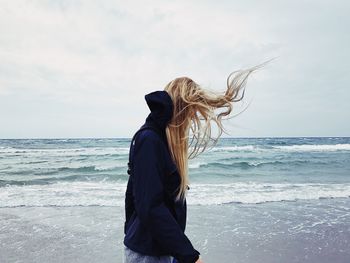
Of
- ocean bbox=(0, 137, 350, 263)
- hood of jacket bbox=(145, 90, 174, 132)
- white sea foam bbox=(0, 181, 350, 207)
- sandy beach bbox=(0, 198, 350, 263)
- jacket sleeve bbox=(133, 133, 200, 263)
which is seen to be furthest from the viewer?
white sea foam bbox=(0, 181, 350, 207)

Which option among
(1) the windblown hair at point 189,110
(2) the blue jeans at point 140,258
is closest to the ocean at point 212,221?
(1) the windblown hair at point 189,110

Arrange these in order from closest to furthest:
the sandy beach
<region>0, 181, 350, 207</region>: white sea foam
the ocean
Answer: the sandy beach
the ocean
<region>0, 181, 350, 207</region>: white sea foam

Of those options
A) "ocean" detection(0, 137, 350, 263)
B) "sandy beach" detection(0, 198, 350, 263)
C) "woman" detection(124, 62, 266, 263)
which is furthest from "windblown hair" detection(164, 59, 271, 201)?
"sandy beach" detection(0, 198, 350, 263)

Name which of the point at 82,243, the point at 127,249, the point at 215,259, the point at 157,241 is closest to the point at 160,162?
the point at 157,241

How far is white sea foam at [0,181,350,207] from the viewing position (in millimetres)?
9102

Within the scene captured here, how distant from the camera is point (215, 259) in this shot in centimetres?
484

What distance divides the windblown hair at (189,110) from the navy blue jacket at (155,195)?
0.06 meters

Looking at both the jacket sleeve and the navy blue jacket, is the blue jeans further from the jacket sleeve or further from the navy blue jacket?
the jacket sleeve

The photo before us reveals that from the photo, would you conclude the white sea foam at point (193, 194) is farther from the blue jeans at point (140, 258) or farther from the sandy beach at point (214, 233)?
the blue jeans at point (140, 258)

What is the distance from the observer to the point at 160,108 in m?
1.66

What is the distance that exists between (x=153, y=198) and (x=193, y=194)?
355 inches

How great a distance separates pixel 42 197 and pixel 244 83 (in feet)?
30.8

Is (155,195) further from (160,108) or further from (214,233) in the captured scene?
(214,233)

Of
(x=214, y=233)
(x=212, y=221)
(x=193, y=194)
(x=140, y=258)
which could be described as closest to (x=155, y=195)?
(x=140, y=258)
